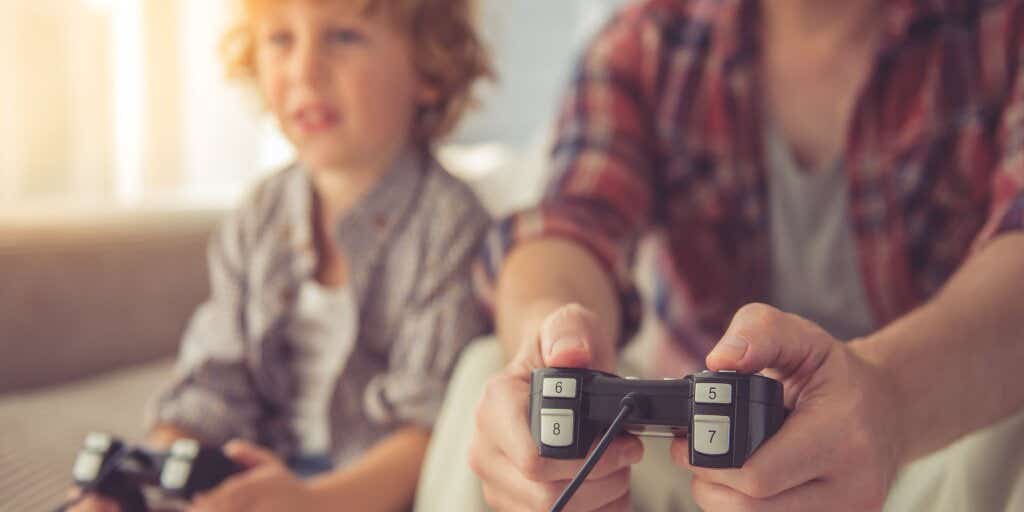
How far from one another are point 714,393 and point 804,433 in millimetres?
51

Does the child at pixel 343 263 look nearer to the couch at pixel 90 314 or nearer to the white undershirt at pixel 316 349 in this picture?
the white undershirt at pixel 316 349

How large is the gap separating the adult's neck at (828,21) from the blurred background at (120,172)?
0.36 m

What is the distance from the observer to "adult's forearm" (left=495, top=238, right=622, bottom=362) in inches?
24.2

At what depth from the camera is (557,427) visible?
40 cm

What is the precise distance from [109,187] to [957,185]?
4.15ft


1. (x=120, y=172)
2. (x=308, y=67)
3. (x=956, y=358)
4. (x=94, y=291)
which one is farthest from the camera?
(x=120, y=172)

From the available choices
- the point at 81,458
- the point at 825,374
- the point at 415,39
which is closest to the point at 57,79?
the point at 415,39

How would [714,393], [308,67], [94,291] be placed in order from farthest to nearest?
[94,291], [308,67], [714,393]

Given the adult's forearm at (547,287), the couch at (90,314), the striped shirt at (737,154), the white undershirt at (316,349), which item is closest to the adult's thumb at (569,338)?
the adult's forearm at (547,287)

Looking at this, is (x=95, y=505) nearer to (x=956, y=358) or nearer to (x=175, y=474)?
(x=175, y=474)

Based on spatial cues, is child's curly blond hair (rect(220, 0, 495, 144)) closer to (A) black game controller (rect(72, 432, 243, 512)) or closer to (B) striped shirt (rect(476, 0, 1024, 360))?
(B) striped shirt (rect(476, 0, 1024, 360))

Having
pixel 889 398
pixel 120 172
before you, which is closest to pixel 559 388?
pixel 889 398

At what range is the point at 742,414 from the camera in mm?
378

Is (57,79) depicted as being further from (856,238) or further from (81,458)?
(856,238)
